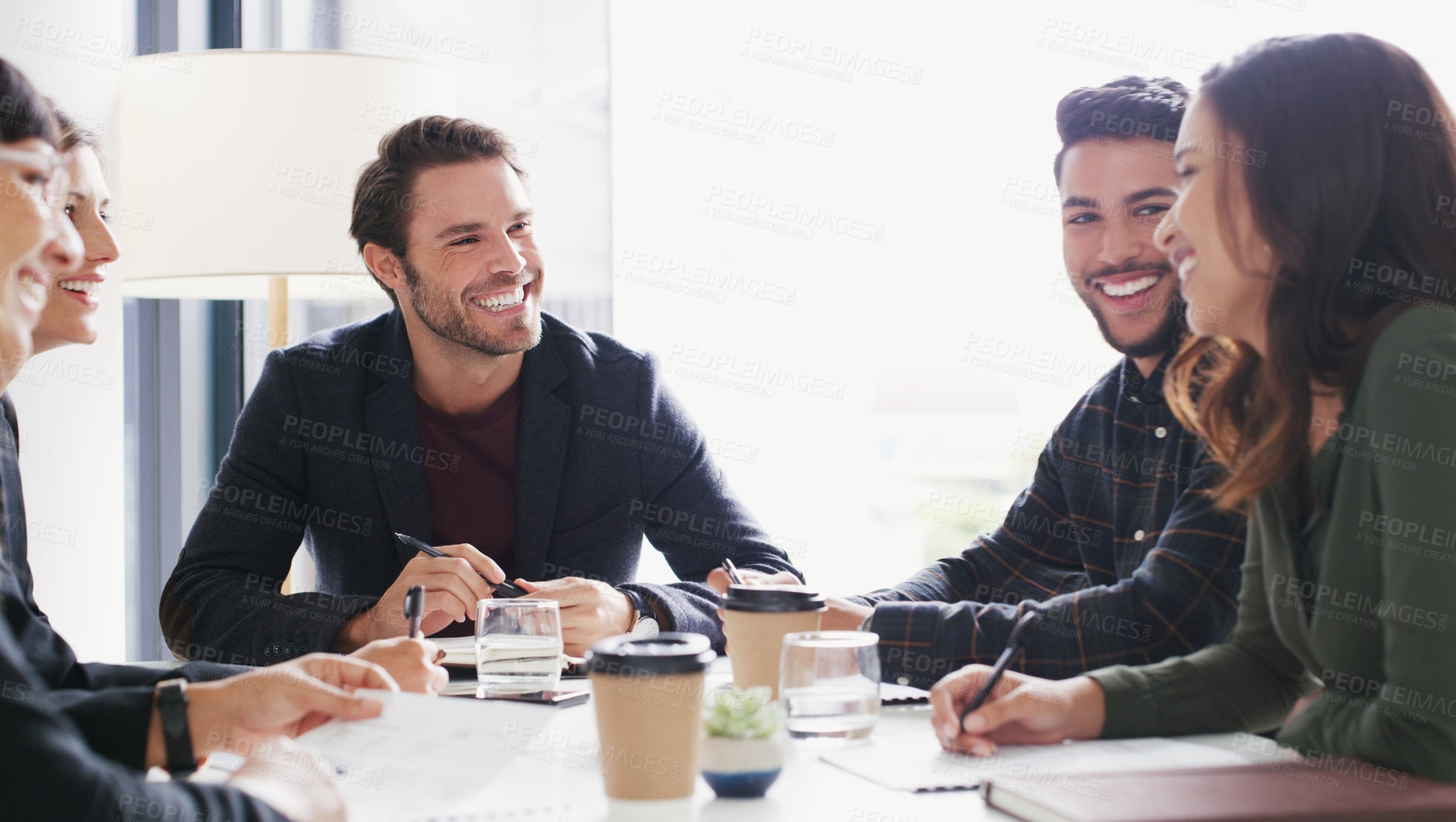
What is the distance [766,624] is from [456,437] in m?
1.12

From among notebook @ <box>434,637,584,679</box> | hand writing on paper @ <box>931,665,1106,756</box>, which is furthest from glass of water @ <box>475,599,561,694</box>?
hand writing on paper @ <box>931,665,1106,756</box>

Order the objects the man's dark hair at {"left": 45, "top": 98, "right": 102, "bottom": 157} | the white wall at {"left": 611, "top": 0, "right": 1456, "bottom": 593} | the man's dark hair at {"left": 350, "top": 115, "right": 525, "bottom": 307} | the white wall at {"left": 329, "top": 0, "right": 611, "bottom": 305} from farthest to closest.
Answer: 1. the white wall at {"left": 329, "top": 0, "right": 611, "bottom": 305}
2. the white wall at {"left": 611, "top": 0, "right": 1456, "bottom": 593}
3. the man's dark hair at {"left": 350, "top": 115, "right": 525, "bottom": 307}
4. the man's dark hair at {"left": 45, "top": 98, "right": 102, "bottom": 157}

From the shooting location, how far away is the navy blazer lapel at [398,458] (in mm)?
2105

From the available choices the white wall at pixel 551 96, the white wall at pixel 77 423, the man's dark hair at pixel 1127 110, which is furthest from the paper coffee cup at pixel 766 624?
the white wall at pixel 551 96

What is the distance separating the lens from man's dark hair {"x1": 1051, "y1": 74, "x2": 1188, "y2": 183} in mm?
1672

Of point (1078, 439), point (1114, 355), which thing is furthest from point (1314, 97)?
point (1114, 355)

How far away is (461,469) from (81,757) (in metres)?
1.36

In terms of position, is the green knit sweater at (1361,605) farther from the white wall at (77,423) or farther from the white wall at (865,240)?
the white wall at (77,423)

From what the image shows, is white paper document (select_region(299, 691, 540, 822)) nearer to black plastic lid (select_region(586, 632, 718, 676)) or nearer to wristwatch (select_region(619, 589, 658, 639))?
black plastic lid (select_region(586, 632, 718, 676))

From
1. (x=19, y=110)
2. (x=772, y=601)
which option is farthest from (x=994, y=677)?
(x=19, y=110)

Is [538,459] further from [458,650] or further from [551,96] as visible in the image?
[551,96]

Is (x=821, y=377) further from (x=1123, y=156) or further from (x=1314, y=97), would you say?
(x=1314, y=97)

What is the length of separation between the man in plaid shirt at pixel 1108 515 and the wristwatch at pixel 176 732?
754mm

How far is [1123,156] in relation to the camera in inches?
65.9
